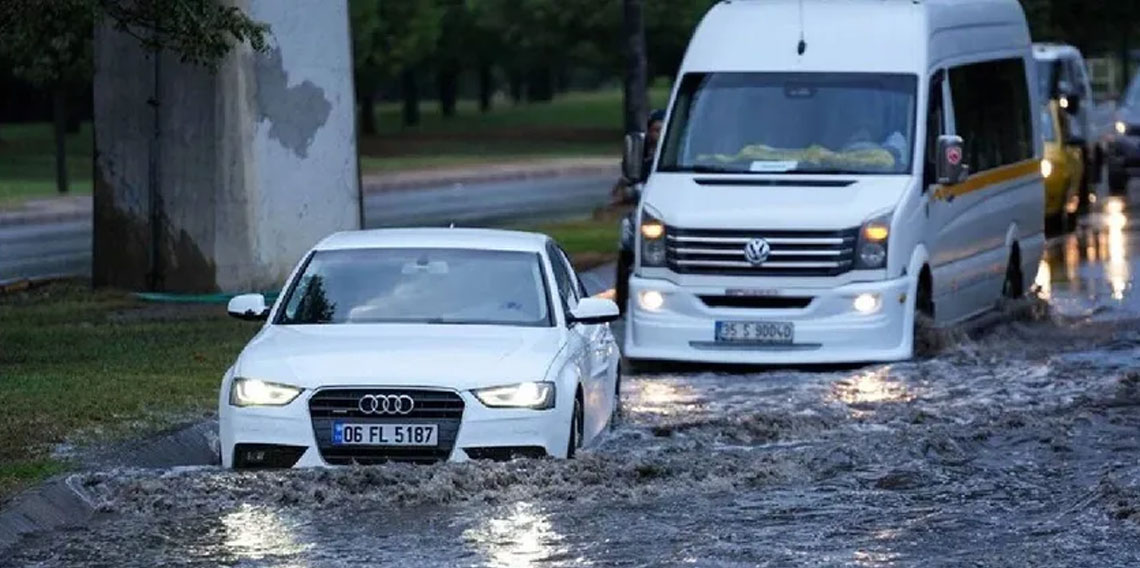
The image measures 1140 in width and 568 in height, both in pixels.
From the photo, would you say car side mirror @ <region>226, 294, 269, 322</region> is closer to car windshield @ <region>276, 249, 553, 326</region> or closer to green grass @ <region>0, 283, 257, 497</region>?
car windshield @ <region>276, 249, 553, 326</region>

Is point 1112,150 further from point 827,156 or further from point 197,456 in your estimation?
point 197,456

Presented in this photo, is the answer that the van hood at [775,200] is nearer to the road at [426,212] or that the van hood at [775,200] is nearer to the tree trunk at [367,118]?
the road at [426,212]

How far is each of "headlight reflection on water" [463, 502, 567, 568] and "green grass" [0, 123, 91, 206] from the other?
29903 mm

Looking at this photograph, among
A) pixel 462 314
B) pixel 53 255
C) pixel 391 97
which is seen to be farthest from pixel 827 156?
pixel 391 97

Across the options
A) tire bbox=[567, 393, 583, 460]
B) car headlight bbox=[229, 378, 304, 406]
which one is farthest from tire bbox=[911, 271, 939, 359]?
car headlight bbox=[229, 378, 304, 406]

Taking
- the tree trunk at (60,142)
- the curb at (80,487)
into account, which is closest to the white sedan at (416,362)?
the curb at (80,487)

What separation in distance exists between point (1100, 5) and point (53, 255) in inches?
1421

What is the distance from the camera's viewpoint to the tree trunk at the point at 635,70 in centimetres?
3547

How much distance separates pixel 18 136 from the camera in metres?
71.2

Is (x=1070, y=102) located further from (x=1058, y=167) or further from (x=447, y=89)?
(x=447, y=89)

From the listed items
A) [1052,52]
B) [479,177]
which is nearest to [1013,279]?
[1052,52]

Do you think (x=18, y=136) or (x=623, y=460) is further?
(x=18, y=136)

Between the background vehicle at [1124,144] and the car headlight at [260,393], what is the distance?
2934 cm

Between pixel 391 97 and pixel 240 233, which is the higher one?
pixel 240 233
